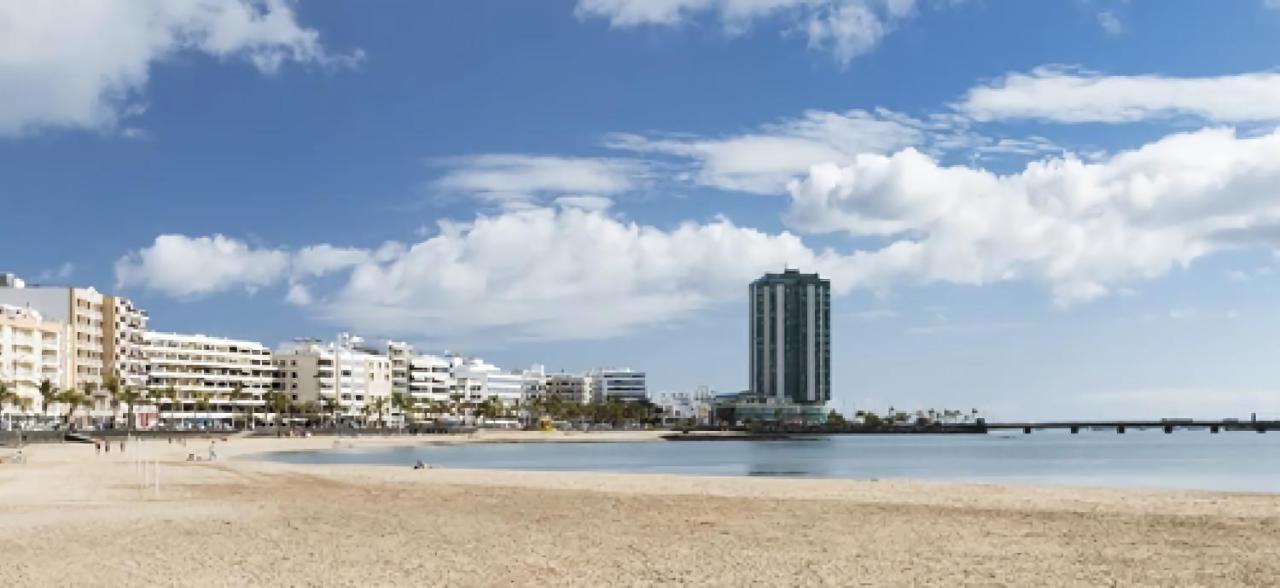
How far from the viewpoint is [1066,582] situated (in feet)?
59.3

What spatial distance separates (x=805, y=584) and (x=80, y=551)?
1210cm

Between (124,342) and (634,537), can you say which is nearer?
(634,537)

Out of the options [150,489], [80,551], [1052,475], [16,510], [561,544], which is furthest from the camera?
[1052,475]

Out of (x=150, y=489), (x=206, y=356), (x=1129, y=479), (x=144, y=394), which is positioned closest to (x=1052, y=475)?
(x=1129, y=479)

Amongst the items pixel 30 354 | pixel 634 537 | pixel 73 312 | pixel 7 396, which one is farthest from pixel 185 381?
pixel 634 537

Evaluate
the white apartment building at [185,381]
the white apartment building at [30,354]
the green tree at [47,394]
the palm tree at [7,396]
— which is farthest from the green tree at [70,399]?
the white apartment building at [185,381]

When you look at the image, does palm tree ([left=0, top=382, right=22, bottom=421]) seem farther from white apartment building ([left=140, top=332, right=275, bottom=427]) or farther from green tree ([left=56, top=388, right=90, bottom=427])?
white apartment building ([left=140, top=332, right=275, bottom=427])

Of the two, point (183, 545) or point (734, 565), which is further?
point (183, 545)

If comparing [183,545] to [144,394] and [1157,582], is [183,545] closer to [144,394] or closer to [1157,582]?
[1157,582]

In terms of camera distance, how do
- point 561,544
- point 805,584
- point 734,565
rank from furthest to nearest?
point 561,544 → point 734,565 → point 805,584

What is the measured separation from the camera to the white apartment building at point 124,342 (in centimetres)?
17125

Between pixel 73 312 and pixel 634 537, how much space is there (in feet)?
501

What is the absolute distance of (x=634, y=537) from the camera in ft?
79.9

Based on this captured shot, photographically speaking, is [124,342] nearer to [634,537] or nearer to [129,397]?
[129,397]
